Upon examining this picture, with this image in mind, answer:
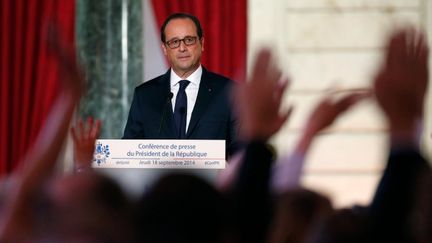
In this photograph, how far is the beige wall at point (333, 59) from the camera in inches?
253

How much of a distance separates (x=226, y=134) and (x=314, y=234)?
2.83m

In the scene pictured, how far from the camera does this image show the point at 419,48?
1308mm

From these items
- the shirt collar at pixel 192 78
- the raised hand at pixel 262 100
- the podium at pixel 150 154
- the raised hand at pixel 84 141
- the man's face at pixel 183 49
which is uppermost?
the man's face at pixel 183 49

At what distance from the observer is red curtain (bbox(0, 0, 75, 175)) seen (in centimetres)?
685

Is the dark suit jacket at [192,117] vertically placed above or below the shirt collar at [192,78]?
below

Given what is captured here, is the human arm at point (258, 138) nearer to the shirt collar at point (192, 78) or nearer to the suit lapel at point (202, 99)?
the suit lapel at point (202, 99)

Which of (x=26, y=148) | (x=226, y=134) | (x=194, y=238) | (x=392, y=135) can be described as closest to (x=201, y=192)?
(x=194, y=238)

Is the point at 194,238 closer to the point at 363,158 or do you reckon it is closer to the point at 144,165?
the point at 144,165

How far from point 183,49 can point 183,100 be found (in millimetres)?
380

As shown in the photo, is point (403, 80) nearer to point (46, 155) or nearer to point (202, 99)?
point (46, 155)

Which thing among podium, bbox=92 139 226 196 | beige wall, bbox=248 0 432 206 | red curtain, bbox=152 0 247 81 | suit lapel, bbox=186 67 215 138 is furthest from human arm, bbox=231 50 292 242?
red curtain, bbox=152 0 247 81

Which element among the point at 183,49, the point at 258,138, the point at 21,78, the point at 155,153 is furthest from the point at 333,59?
the point at 258,138

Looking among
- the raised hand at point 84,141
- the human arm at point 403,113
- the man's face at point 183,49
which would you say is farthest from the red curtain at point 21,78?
the human arm at point 403,113

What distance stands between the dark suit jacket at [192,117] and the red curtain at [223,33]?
2218 mm
